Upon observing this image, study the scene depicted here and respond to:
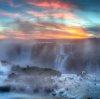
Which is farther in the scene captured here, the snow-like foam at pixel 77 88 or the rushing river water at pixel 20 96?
the rushing river water at pixel 20 96

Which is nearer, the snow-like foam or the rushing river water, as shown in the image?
the snow-like foam

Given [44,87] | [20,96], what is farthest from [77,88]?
[20,96]

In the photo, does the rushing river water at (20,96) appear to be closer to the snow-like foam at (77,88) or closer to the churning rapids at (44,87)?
the churning rapids at (44,87)

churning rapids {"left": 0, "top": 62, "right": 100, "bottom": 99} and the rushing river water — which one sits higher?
churning rapids {"left": 0, "top": 62, "right": 100, "bottom": 99}

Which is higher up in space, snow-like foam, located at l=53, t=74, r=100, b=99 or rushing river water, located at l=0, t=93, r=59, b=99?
snow-like foam, located at l=53, t=74, r=100, b=99

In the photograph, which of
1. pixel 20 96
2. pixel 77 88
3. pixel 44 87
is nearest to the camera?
pixel 20 96

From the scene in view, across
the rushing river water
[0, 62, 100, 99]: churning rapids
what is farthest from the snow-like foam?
the rushing river water

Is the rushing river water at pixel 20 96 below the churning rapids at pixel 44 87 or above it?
below

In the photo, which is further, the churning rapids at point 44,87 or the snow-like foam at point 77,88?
the churning rapids at point 44,87

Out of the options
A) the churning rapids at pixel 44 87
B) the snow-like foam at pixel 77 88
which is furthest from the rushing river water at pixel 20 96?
the snow-like foam at pixel 77 88

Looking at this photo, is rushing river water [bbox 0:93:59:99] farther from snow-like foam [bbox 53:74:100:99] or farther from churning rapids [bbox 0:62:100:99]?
snow-like foam [bbox 53:74:100:99]

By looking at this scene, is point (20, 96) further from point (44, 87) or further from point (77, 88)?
point (77, 88)
